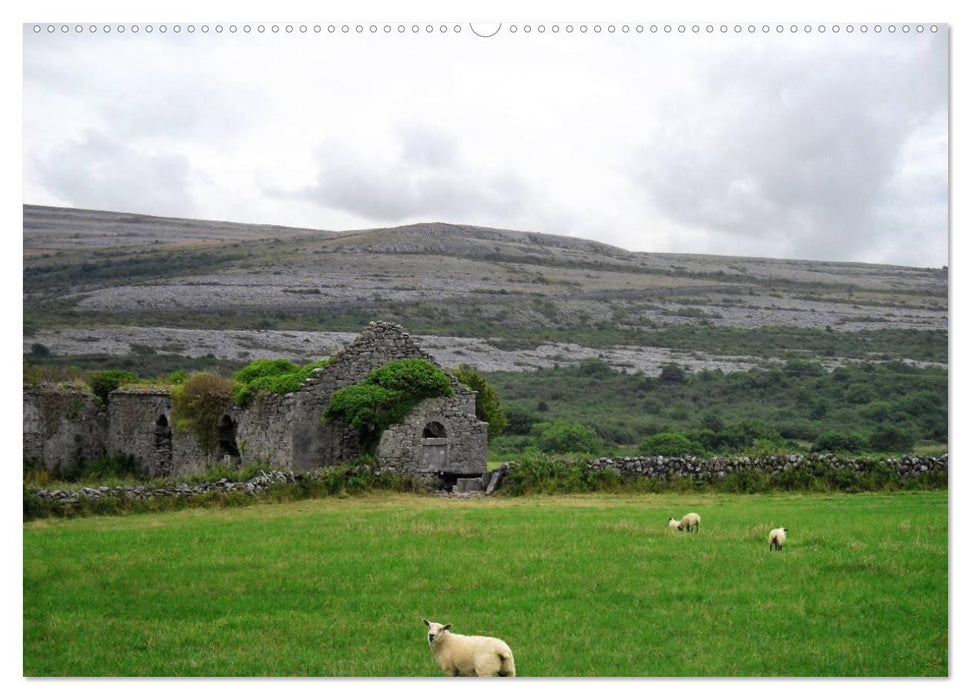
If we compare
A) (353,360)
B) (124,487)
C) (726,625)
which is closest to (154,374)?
(353,360)

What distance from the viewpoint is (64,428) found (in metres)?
25.8

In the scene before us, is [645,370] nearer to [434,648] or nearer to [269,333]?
[269,333]

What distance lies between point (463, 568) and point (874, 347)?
6288 millimetres

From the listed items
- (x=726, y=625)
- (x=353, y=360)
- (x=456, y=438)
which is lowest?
(x=726, y=625)

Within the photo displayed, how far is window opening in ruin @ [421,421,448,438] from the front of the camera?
2278 cm

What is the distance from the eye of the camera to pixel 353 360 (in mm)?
22672

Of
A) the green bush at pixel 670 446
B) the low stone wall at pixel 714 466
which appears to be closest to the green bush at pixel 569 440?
the green bush at pixel 670 446

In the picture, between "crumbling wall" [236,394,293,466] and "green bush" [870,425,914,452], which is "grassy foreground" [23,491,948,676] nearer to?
"green bush" [870,425,914,452]

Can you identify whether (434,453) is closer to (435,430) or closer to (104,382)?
(435,430)

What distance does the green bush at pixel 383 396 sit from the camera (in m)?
21.9

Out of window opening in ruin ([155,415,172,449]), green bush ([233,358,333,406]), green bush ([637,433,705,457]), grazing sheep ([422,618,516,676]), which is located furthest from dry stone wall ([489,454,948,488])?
grazing sheep ([422,618,516,676])

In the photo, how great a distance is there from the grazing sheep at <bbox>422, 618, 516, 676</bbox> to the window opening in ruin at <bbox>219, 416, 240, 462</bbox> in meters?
17.1

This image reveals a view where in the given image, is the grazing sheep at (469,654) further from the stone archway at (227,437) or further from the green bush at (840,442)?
the stone archway at (227,437)

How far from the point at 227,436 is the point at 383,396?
183 inches
